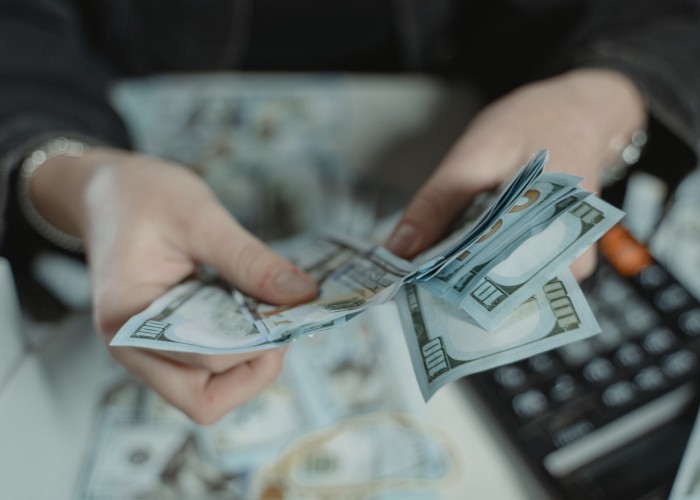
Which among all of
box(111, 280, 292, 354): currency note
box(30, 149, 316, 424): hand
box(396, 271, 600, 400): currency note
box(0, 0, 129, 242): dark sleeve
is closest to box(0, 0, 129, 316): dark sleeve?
box(0, 0, 129, 242): dark sleeve

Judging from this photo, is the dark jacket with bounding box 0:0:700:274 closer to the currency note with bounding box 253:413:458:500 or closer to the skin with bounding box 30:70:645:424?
the skin with bounding box 30:70:645:424

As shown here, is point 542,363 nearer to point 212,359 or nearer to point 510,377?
point 510,377

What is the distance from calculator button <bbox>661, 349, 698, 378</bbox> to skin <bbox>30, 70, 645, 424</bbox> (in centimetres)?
10

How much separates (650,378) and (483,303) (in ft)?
0.68

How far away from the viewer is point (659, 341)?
18.6 inches

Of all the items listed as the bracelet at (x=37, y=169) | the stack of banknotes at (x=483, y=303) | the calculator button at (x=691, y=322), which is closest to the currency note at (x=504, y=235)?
the stack of banknotes at (x=483, y=303)

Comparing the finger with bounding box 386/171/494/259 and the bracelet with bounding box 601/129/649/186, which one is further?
the bracelet with bounding box 601/129/649/186

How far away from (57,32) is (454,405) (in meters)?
0.53

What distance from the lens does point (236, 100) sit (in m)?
0.74

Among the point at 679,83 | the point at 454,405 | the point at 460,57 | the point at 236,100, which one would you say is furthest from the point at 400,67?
the point at 454,405

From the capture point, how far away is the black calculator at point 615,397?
0.41 metres

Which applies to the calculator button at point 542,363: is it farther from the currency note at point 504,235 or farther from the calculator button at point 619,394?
the currency note at point 504,235

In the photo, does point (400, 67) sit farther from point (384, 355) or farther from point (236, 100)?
point (384, 355)

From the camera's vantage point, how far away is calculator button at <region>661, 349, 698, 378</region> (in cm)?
46
